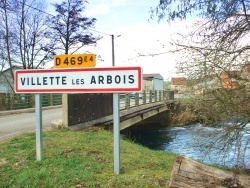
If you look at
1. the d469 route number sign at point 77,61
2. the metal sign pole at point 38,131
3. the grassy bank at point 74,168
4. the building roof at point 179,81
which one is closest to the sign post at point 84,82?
the metal sign pole at point 38,131

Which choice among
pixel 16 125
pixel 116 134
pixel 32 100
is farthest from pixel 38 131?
pixel 32 100

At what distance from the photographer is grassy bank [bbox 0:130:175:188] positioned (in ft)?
15.2

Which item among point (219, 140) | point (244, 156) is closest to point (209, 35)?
point (219, 140)

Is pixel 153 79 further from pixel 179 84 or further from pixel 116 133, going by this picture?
pixel 116 133

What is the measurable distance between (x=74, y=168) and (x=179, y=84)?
2149 mm

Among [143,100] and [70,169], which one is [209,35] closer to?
[70,169]

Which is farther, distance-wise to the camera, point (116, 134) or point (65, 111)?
point (65, 111)

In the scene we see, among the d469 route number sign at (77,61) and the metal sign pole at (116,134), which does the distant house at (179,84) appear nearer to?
the metal sign pole at (116,134)

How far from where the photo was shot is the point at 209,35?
5105 millimetres

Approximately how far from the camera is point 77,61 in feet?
18.8

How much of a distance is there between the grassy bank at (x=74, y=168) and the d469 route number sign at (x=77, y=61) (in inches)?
64.6

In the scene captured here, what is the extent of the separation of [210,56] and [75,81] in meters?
2.20

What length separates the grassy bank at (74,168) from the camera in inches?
183

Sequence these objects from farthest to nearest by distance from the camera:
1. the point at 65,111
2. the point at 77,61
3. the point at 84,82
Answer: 1. the point at 65,111
2. the point at 77,61
3. the point at 84,82
